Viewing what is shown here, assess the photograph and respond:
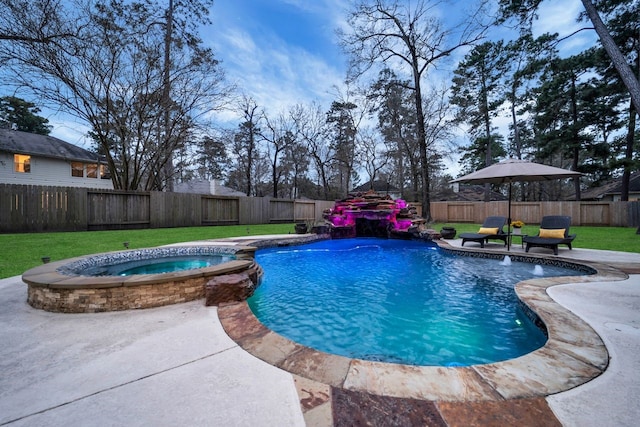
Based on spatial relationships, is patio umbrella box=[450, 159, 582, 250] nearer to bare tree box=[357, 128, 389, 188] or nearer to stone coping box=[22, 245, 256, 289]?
stone coping box=[22, 245, 256, 289]

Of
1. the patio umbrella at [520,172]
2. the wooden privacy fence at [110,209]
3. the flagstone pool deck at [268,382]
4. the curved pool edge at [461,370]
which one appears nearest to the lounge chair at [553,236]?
Answer: the patio umbrella at [520,172]

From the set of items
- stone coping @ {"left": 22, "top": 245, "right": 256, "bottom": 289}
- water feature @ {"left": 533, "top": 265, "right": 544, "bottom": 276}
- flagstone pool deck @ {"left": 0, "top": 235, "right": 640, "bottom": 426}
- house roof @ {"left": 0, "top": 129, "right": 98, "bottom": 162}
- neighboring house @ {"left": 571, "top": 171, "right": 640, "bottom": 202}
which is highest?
house roof @ {"left": 0, "top": 129, "right": 98, "bottom": 162}

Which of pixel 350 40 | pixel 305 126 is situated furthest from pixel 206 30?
pixel 305 126

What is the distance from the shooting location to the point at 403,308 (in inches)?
149

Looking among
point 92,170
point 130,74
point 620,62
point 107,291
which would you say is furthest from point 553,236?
point 92,170

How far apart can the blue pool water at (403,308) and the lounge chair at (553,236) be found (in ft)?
2.70

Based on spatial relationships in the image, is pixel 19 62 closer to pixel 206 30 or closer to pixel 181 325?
pixel 206 30

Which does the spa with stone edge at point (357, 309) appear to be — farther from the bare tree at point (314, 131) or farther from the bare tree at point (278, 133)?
the bare tree at point (314, 131)

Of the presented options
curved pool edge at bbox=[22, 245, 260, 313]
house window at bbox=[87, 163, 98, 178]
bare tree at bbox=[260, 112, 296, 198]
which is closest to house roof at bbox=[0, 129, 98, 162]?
house window at bbox=[87, 163, 98, 178]

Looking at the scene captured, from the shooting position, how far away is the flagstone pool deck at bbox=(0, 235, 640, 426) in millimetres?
1304

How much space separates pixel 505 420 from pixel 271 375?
1293 millimetres

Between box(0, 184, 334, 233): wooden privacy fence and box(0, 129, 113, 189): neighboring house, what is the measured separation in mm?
8404

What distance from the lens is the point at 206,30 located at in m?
12.6

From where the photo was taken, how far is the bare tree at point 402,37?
13.1 m
